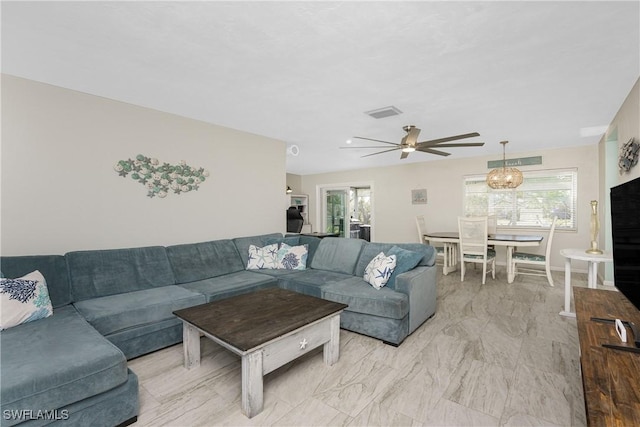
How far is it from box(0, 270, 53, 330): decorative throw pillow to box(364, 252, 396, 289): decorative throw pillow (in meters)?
2.59

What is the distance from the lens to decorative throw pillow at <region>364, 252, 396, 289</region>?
2855 mm

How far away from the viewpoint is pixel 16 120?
8.11 feet

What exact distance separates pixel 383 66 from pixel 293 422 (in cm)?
251

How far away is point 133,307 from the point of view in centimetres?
232

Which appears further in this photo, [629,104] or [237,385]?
[629,104]

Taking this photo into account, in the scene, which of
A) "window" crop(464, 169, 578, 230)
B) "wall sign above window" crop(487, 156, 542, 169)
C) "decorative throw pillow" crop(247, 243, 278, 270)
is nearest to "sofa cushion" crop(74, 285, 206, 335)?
"decorative throw pillow" crop(247, 243, 278, 270)

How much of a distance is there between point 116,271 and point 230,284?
1026 millimetres

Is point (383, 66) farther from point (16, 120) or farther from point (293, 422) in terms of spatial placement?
point (16, 120)

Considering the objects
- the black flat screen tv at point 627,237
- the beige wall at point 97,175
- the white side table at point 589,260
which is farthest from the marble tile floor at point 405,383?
the beige wall at point 97,175

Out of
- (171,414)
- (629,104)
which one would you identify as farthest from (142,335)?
(629,104)

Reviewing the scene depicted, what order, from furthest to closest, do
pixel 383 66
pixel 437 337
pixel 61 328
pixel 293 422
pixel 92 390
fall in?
pixel 437 337 < pixel 383 66 < pixel 61 328 < pixel 293 422 < pixel 92 390

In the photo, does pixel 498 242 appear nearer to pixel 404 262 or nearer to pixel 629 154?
pixel 629 154

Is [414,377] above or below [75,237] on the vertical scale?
below

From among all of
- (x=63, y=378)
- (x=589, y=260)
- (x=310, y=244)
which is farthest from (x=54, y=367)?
(x=589, y=260)
